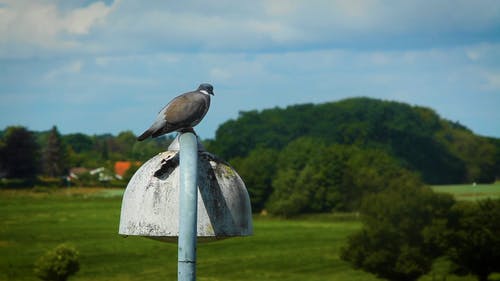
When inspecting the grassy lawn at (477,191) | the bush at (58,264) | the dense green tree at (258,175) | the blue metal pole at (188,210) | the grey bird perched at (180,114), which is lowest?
the bush at (58,264)

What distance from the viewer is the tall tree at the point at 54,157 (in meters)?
151

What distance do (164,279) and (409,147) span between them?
354ft

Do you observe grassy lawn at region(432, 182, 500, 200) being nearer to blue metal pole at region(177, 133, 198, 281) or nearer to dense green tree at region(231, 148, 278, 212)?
dense green tree at region(231, 148, 278, 212)

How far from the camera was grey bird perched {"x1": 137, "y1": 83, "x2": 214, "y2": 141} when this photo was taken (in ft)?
25.1

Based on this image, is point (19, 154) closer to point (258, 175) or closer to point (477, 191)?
point (258, 175)

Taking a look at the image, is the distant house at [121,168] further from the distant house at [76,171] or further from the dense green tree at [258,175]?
the dense green tree at [258,175]

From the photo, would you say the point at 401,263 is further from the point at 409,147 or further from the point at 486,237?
the point at 409,147

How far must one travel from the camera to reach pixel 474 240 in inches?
2406

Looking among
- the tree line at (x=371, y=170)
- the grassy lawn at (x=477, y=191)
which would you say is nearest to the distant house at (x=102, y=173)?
the tree line at (x=371, y=170)

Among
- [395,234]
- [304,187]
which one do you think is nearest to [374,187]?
[304,187]

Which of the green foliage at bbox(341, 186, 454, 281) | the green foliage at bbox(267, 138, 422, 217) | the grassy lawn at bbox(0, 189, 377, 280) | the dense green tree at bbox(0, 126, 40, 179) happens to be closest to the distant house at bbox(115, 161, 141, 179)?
the dense green tree at bbox(0, 126, 40, 179)

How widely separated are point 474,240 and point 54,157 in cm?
10692

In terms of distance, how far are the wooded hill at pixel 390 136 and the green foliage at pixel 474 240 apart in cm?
6741

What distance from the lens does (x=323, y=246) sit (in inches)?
3418
